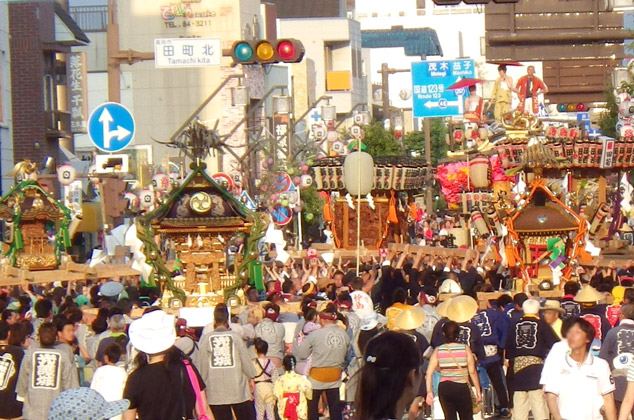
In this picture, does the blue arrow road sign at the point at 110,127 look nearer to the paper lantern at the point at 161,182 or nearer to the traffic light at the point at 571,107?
the paper lantern at the point at 161,182

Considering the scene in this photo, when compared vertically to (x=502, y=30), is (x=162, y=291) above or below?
below

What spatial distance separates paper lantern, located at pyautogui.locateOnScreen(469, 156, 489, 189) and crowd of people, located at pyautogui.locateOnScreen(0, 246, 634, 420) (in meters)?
14.0

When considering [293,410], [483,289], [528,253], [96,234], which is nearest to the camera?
[293,410]

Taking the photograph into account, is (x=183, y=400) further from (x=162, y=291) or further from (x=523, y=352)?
(x=162, y=291)

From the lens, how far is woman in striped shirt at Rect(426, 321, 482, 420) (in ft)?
36.3

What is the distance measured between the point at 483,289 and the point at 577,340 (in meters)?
8.10

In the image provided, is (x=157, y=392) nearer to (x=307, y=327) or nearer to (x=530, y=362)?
(x=307, y=327)

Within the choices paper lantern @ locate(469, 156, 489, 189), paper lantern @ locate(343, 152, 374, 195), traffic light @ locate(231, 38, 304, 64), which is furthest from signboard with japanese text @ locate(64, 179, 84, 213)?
traffic light @ locate(231, 38, 304, 64)

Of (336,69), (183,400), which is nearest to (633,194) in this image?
(183,400)

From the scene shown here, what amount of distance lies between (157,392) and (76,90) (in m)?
33.5

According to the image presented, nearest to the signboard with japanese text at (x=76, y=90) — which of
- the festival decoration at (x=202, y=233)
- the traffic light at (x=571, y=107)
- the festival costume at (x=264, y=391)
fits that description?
the festival decoration at (x=202, y=233)

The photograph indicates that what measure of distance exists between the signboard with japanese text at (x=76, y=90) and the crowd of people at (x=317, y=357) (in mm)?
24332

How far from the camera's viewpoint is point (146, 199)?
27719mm

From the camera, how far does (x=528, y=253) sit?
872 inches
